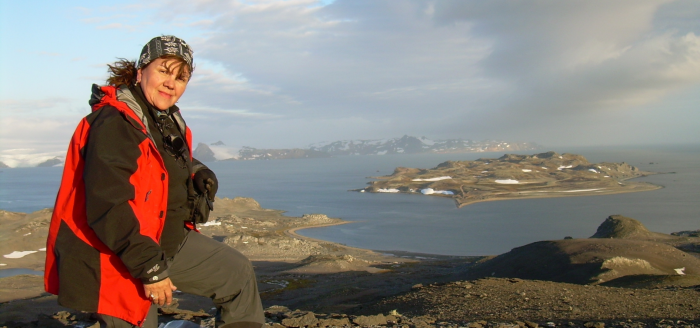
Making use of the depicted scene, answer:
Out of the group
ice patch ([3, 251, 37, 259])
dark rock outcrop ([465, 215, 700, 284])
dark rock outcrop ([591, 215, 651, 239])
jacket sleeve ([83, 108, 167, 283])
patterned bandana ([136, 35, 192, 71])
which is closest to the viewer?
jacket sleeve ([83, 108, 167, 283])

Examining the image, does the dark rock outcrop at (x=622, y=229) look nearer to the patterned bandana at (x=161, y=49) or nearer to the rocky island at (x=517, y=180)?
the patterned bandana at (x=161, y=49)

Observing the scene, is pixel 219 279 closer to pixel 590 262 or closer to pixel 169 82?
pixel 169 82

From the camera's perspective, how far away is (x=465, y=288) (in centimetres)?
1161

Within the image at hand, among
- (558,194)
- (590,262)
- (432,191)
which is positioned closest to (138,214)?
(590,262)

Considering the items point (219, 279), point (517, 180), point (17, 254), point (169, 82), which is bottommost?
point (17, 254)

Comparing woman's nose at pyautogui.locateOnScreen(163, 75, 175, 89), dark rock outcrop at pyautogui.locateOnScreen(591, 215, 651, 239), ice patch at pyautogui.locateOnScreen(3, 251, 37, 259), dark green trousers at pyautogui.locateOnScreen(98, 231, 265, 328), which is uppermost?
woman's nose at pyautogui.locateOnScreen(163, 75, 175, 89)

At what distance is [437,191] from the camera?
330 feet

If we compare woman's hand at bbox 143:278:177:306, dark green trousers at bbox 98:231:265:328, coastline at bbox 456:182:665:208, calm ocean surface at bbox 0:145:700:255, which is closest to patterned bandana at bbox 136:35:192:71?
dark green trousers at bbox 98:231:265:328

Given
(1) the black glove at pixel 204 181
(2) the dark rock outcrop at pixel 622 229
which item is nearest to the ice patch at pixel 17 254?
(2) the dark rock outcrop at pixel 622 229

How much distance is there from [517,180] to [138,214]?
116 meters

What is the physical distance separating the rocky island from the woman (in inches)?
3183

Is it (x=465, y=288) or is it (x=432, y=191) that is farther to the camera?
(x=432, y=191)

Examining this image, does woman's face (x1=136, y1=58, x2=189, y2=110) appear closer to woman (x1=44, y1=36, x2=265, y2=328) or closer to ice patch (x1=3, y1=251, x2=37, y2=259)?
woman (x1=44, y1=36, x2=265, y2=328)

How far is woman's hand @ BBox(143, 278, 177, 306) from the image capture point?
2.51 m
